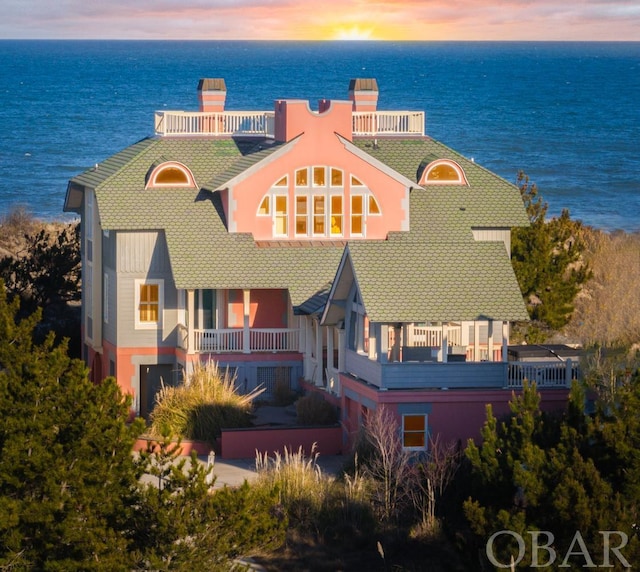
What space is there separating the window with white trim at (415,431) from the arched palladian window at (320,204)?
8.47 m

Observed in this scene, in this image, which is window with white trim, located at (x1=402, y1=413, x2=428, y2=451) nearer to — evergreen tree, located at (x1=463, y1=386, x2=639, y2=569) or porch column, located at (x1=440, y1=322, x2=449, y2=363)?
porch column, located at (x1=440, y1=322, x2=449, y2=363)

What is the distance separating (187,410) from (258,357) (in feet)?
12.7

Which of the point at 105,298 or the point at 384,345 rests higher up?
the point at 105,298

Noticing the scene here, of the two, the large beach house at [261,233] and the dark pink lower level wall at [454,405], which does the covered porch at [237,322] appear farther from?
the dark pink lower level wall at [454,405]

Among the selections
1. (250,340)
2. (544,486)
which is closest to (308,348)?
(250,340)

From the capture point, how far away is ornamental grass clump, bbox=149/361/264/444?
118 feet

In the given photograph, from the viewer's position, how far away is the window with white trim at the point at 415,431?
33562 mm

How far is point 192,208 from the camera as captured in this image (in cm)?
4066

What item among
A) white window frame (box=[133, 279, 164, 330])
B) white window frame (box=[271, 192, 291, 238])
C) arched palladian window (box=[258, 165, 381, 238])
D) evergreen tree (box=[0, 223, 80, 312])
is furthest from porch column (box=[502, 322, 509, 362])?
evergreen tree (box=[0, 223, 80, 312])

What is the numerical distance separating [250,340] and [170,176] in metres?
4.37

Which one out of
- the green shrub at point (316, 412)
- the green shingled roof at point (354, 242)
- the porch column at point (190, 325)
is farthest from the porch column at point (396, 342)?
the porch column at point (190, 325)

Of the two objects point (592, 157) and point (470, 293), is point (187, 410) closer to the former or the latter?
point (470, 293)

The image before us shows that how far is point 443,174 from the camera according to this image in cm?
4272

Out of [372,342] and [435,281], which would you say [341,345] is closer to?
[372,342]
